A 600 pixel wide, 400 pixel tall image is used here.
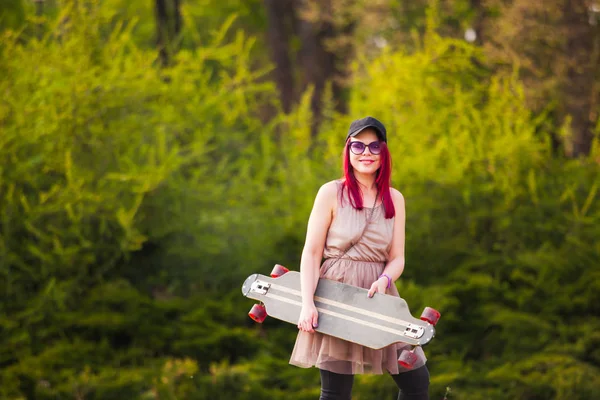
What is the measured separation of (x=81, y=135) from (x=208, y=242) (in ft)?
4.75

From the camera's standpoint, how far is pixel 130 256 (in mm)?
8227

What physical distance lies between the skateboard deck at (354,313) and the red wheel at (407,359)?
0.05 metres

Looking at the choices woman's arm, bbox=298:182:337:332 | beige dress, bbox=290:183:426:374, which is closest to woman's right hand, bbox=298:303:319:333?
woman's arm, bbox=298:182:337:332

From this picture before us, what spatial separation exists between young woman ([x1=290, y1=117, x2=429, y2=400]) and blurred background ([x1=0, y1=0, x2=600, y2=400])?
7.83ft

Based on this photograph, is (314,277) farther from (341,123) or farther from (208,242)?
(341,123)

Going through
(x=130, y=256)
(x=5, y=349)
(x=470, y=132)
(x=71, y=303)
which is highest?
(x=470, y=132)

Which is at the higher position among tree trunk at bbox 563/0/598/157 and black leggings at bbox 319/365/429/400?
tree trunk at bbox 563/0/598/157

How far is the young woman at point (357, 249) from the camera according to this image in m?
3.62

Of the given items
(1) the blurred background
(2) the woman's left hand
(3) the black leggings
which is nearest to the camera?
(2) the woman's left hand

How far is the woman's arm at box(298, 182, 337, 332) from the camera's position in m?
3.56

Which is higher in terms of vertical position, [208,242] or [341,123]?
[341,123]

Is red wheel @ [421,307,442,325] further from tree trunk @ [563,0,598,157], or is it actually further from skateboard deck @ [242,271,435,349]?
tree trunk @ [563,0,598,157]

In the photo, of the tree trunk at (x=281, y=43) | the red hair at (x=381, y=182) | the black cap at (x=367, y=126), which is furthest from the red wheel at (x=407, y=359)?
the tree trunk at (x=281, y=43)

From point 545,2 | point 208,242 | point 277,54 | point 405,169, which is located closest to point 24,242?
point 208,242
